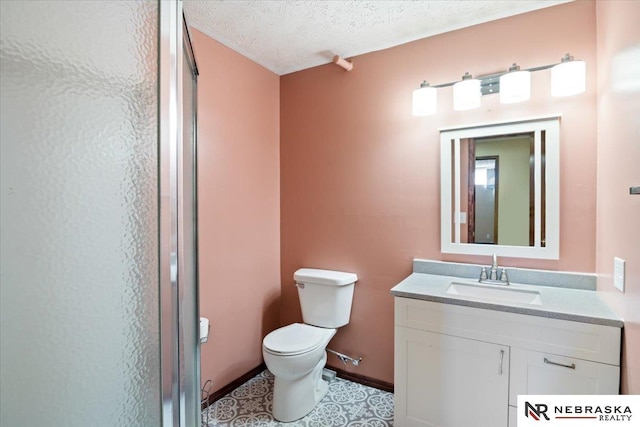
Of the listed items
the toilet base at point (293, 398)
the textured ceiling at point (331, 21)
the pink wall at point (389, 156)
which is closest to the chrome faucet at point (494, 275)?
the pink wall at point (389, 156)

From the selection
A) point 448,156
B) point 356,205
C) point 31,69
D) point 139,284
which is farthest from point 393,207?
point 31,69

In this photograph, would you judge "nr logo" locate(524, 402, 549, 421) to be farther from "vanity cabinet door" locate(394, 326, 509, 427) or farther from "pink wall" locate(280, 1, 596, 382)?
"pink wall" locate(280, 1, 596, 382)

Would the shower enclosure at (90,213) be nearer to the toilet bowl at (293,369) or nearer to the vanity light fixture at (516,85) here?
the toilet bowl at (293,369)

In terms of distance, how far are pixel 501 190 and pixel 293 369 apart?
1594 millimetres

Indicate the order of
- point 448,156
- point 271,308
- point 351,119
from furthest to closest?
1. point 271,308
2. point 351,119
3. point 448,156

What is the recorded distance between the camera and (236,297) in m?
2.17

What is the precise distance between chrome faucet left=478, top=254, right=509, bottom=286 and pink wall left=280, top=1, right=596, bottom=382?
0.38 ft

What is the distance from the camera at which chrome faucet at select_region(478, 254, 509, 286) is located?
1.75 meters

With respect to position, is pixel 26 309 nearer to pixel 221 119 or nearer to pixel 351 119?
pixel 221 119

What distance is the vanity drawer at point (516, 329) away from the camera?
1249 millimetres

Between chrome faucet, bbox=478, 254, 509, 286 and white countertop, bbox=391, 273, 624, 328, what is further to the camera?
chrome faucet, bbox=478, 254, 509, 286

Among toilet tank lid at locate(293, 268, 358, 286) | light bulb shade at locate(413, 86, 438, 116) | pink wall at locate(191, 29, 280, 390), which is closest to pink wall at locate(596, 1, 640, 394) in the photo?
light bulb shade at locate(413, 86, 438, 116)

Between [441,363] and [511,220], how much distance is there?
903mm

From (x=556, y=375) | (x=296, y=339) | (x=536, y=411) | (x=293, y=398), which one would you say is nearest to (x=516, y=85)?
(x=556, y=375)
